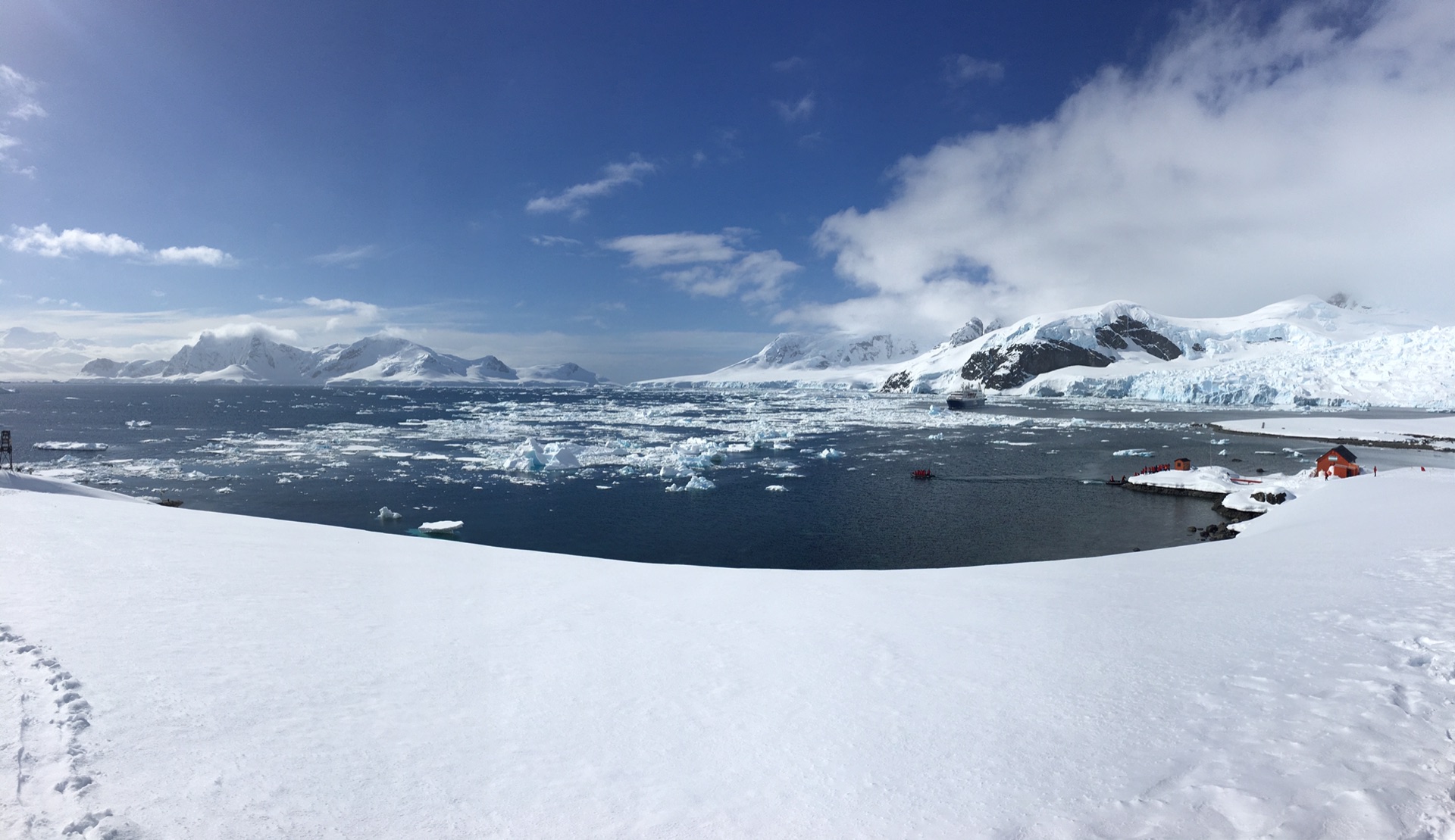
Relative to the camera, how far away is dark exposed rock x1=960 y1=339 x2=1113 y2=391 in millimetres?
170625

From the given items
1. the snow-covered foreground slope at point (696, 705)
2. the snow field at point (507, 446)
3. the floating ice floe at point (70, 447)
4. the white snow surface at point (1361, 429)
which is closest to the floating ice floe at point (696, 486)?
the snow field at point (507, 446)

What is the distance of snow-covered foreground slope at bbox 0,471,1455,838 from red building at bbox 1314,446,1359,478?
31.4 meters

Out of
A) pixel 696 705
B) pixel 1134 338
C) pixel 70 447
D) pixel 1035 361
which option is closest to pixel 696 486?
pixel 696 705

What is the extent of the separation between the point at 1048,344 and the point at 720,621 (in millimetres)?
185810

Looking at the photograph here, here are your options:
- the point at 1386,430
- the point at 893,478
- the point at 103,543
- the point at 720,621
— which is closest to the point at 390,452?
the point at 893,478

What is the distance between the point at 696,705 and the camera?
561cm

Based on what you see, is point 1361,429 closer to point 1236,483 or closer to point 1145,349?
point 1236,483

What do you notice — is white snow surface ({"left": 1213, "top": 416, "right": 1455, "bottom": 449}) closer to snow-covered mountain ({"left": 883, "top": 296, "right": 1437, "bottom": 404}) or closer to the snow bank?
snow-covered mountain ({"left": 883, "top": 296, "right": 1437, "bottom": 404})

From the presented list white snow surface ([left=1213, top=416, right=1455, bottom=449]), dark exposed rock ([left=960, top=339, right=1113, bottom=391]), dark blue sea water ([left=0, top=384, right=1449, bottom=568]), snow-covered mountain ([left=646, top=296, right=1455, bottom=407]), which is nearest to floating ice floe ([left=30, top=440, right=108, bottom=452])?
dark blue sea water ([left=0, top=384, right=1449, bottom=568])

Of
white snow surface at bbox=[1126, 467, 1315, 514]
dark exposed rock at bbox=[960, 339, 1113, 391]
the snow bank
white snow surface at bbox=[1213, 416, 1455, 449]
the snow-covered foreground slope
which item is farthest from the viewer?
dark exposed rock at bbox=[960, 339, 1113, 391]

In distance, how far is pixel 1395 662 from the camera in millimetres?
6641

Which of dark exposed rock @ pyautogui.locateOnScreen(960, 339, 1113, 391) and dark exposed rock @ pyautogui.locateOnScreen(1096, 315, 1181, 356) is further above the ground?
dark exposed rock @ pyautogui.locateOnScreen(1096, 315, 1181, 356)

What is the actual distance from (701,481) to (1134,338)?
7284 inches

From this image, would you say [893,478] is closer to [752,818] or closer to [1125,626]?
[1125,626]
